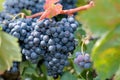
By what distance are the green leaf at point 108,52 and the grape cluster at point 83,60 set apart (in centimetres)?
49

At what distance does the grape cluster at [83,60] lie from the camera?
1.00m

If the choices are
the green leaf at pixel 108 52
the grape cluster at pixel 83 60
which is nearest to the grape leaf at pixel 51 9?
the grape cluster at pixel 83 60

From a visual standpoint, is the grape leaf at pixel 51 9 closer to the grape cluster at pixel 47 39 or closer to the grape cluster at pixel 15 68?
the grape cluster at pixel 47 39

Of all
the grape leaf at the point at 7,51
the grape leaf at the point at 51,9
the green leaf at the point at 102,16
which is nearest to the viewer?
the green leaf at the point at 102,16

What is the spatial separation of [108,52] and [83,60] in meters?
0.58

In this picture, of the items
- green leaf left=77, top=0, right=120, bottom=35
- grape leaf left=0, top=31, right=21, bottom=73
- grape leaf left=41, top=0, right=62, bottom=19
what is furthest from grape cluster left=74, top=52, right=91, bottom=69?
green leaf left=77, top=0, right=120, bottom=35

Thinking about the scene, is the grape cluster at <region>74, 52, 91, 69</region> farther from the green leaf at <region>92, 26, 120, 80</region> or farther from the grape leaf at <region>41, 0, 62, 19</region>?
the green leaf at <region>92, 26, 120, 80</region>

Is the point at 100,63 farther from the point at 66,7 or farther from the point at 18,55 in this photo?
the point at 66,7

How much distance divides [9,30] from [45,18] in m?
0.13

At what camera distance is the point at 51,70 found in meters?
1.05

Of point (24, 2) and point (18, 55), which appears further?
point (24, 2)

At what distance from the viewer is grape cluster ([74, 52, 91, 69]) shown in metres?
1.00

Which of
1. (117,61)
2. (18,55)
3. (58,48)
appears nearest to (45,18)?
(58,48)

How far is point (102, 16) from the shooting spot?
1.22 ft
